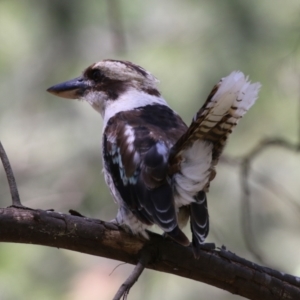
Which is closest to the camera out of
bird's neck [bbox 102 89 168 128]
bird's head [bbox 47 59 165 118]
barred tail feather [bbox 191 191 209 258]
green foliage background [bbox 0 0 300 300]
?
barred tail feather [bbox 191 191 209 258]

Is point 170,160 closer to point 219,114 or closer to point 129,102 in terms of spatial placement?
point 219,114

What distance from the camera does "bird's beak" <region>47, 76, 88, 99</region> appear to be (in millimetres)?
3275

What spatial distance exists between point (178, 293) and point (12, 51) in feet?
6.30

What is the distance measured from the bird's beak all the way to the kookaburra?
18.8 inches

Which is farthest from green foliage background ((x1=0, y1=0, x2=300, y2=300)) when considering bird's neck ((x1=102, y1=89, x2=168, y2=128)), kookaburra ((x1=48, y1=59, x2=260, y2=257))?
kookaburra ((x1=48, y1=59, x2=260, y2=257))

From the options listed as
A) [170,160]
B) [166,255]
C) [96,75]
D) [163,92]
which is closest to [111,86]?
[96,75]

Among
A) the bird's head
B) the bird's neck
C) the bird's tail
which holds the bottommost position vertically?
the bird's tail

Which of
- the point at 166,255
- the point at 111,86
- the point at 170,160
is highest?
the point at 111,86

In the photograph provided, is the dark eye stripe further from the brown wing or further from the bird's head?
the brown wing

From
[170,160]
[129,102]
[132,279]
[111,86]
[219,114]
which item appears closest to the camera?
[132,279]

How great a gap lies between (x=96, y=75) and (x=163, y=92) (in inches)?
38.8

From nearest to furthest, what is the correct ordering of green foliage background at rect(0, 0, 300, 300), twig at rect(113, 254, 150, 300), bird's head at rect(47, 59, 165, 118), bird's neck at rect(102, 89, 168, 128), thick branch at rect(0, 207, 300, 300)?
twig at rect(113, 254, 150, 300) < thick branch at rect(0, 207, 300, 300) < bird's neck at rect(102, 89, 168, 128) < bird's head at rect(47, 59, 165, 118) < green foliage background at rect(0, 0, 300, 300)

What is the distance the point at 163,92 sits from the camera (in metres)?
4.18

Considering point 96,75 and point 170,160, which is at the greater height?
point 96,75
